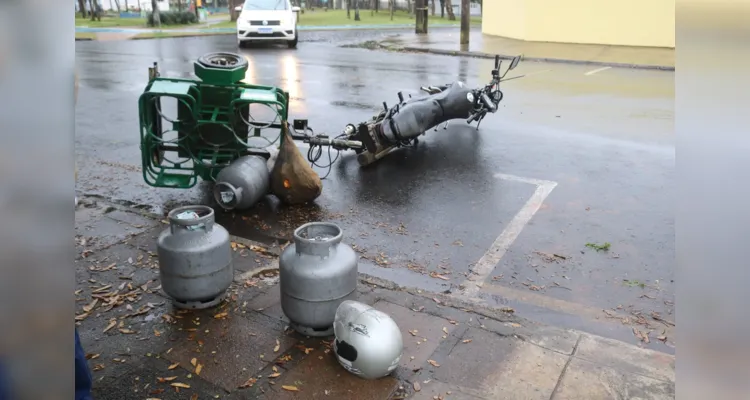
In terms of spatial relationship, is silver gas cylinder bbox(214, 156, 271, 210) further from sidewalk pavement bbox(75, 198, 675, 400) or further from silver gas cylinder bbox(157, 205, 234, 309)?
silver gas cylinder bbox(157, 205, 234, 309)

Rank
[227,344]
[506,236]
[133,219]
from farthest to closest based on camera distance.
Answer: [133,219] → [506,236] → [227,344]

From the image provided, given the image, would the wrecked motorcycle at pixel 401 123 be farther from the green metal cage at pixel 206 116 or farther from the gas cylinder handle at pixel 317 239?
the gas cylinder handle at pixel 317 239

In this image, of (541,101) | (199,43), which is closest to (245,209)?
(541,101)

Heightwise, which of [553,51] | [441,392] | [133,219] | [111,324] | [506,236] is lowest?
[441,392]

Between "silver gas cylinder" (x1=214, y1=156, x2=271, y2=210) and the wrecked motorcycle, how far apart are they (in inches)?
52.7

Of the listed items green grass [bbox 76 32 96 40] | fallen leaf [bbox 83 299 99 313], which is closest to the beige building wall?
green grass [bbox 76 32 96 40]

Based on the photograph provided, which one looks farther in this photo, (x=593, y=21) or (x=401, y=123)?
(x=593, y=21)

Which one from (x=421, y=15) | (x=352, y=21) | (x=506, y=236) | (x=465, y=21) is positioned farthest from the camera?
(x=352, y=21)

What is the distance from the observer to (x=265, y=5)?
25969 millimetres

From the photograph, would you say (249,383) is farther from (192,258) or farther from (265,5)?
(265,5)

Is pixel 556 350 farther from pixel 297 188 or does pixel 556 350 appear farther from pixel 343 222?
pixel 297 188

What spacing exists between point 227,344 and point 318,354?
2.08 ft

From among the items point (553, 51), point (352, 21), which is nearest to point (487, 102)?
point (553, 51)
